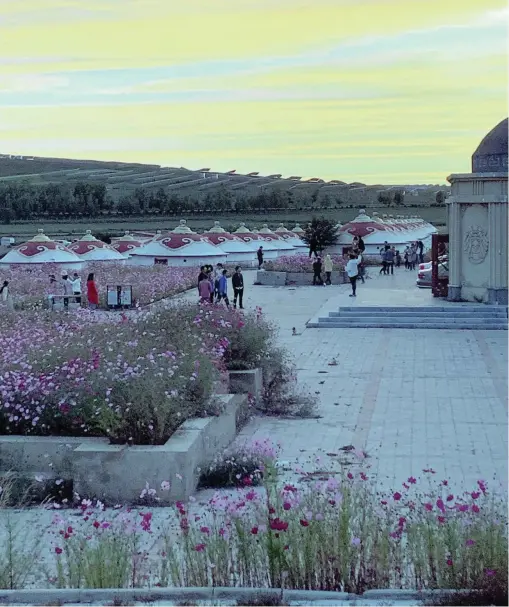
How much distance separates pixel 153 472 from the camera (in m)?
8.20

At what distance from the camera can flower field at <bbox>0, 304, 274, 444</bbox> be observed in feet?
28.1

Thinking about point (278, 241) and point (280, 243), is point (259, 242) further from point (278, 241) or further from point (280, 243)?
point (278, 241)

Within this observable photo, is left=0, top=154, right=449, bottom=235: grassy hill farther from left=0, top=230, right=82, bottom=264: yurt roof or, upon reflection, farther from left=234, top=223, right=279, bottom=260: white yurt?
left=0, top=230, right=82, bottom=264: yurt roof

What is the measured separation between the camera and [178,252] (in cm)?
4416

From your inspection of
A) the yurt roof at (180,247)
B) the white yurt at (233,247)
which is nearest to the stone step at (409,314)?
the yurt roof at (180,247)

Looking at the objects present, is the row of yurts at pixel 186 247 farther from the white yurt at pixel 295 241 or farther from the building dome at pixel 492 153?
the building dome at pixel 492 153

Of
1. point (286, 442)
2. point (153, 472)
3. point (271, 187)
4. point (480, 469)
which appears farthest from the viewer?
point (271, 187)

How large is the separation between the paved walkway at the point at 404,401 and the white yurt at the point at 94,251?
2210 cm

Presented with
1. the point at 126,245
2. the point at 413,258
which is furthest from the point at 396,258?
the point at 126,245

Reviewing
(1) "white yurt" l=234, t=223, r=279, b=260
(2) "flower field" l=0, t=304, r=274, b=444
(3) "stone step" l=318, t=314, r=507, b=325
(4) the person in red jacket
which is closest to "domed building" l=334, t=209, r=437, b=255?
(1) "white yurt" l=234, t=223, r=279, b=260

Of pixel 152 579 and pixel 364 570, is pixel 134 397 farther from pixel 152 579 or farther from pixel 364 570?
pixel 364 570

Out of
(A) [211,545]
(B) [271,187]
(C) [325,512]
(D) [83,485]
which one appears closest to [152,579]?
(A) [211,545]

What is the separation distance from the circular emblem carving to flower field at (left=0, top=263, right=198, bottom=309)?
9393mm

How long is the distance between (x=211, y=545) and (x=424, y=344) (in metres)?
13.1
